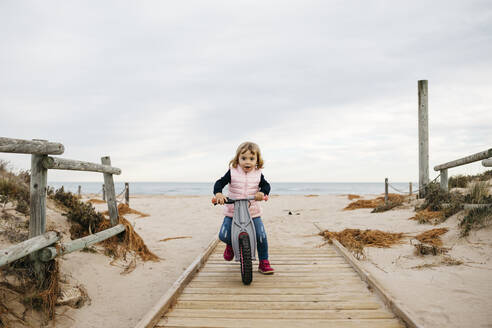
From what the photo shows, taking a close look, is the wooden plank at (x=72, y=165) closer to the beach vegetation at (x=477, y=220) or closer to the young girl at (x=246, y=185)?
the young girl at (x=246, y=185)

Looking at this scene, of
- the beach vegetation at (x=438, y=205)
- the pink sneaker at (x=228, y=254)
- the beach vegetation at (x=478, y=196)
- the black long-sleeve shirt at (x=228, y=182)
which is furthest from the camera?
the beach vegetation at (x=438, y=205)

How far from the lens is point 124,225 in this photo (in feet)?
20.3

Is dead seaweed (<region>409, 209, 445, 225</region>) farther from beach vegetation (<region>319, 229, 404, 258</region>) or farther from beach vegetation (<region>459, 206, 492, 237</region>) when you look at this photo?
beach vegetation (<region>459, 206, 492, 237</region>)

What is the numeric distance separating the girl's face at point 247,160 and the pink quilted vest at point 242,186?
11cm

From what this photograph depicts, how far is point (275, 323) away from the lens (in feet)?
10.3

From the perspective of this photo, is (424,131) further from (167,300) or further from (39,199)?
Answer: (39,199)

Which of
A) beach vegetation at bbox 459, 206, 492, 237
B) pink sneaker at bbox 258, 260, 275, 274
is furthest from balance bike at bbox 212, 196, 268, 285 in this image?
beach vegetation at bbox 459, 206, 492, 237

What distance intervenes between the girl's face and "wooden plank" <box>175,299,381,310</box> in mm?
1692

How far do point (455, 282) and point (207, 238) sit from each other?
224 inches

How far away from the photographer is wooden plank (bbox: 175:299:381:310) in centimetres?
348

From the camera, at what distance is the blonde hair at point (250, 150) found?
14.9 ft

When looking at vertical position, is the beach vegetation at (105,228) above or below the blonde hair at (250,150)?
below

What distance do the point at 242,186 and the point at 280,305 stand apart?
5.26 feet

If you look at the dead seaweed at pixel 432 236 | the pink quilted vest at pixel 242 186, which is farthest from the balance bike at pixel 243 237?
the dead seaweed at pixel 432 236
